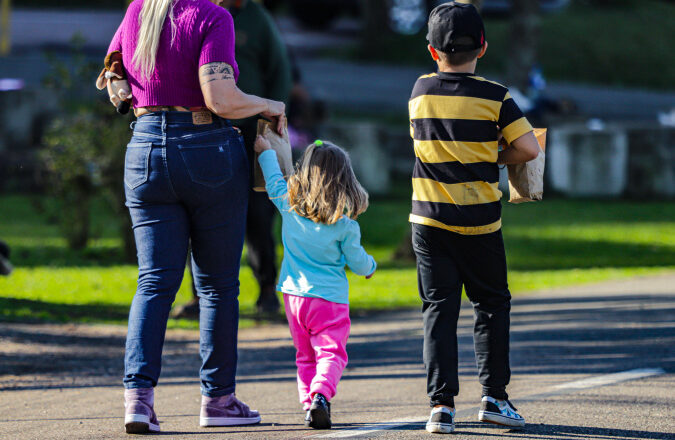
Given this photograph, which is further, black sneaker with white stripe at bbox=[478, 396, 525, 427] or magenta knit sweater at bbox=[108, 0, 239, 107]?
black sneaker with white stripe at bbox=[478, 396, 525, 427]

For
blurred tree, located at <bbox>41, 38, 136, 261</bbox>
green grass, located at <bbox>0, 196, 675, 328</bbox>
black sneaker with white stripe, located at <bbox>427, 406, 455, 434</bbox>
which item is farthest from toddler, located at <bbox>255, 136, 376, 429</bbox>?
blurred tree, located at <bbox>41, 38, 136, 261</bbox>

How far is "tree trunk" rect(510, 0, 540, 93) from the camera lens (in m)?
17.6

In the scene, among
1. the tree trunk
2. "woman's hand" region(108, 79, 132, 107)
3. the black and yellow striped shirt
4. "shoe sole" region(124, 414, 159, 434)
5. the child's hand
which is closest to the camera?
"shoe sole" region(124, 414, 159, 434)

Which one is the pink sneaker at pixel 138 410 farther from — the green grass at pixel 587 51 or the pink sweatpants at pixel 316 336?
the green grass at pixel 587 51

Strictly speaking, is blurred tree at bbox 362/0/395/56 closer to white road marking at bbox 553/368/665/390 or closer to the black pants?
white road marking at bbox 553/368/665/390

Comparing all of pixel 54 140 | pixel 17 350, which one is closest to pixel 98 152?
pixel 54 140

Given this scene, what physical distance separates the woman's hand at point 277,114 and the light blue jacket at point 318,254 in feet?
0.75

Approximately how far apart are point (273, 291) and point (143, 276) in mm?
3159

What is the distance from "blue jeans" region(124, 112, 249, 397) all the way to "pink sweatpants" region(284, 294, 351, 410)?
286 millimetres

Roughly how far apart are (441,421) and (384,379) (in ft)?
4.20

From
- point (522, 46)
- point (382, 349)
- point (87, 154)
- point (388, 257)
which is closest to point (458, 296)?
point (382, 349)

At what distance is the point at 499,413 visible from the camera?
177 inches

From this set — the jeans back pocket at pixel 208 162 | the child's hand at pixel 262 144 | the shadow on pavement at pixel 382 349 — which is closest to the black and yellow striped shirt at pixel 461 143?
the child's hand at pixel 262 144

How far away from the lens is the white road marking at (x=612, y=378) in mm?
5355
